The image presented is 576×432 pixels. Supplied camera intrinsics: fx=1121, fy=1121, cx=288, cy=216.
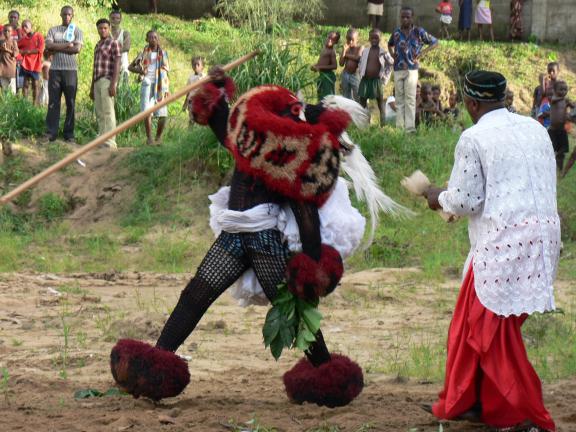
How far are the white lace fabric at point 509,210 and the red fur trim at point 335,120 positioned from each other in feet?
2.49

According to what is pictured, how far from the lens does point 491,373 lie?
5.20m

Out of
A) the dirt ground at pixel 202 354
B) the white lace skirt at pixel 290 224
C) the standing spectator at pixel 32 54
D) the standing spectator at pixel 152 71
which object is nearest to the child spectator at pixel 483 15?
the standing spectator at pixel 32 54

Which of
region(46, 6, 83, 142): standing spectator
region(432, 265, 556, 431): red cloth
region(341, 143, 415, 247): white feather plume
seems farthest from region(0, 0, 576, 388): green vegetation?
region(432, 265, 556, 431): red cloth

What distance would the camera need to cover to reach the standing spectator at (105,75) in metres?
14.4

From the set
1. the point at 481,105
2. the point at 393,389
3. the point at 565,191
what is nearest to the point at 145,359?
the point at 393,389

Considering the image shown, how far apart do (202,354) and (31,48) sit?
10611 mm

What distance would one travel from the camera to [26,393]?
6.12 m

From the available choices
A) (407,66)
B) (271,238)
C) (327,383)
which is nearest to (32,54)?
(407,66)

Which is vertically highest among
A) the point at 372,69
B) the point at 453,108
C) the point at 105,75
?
the point at 372,69

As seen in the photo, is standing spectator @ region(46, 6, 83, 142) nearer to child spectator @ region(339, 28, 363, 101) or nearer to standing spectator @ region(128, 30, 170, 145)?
standing spectator @ region(128, 30, 170, 145)

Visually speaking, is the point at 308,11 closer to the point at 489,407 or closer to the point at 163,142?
the point at 163,142

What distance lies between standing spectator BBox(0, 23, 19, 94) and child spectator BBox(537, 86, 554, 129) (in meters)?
7.61

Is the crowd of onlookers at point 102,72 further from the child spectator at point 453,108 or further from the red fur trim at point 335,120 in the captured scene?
the red fur trim at point 335,120

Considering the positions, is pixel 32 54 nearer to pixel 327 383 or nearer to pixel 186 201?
pixel 186 201
